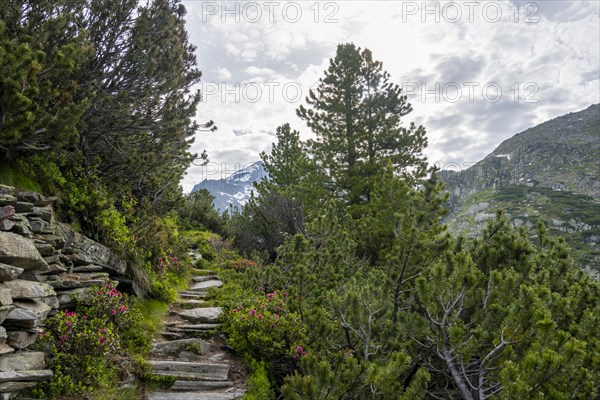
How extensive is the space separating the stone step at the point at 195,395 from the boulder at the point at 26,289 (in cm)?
230

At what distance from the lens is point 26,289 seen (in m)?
4.54

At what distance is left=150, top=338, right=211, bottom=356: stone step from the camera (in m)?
6.84

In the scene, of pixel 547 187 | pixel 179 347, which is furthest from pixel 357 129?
pixel 547 187

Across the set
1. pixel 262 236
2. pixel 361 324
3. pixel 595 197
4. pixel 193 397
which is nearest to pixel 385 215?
pixel 361 324

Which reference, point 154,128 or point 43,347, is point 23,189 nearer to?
point 43,347

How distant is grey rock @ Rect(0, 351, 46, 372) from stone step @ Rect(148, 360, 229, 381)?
6.38 ft

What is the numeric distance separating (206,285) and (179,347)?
4950mm

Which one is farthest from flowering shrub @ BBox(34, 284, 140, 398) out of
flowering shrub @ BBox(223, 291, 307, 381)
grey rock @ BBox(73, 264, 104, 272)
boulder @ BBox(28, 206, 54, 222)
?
flowering shrub @ BBox(223, 291, 307, 381)

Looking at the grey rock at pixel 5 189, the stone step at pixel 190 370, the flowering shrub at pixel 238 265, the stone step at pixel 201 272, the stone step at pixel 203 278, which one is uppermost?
the grey rock at pixel 5 189

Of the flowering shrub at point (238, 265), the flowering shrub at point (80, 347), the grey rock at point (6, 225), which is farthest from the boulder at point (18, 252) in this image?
the flowering shrub at point (238, 265)

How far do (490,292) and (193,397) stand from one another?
488 centimetres

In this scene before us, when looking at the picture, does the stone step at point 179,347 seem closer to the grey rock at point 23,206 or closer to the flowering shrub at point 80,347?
the flowering shrub at point 80,347

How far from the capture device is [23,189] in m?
5.66

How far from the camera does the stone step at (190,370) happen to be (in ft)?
19.9
